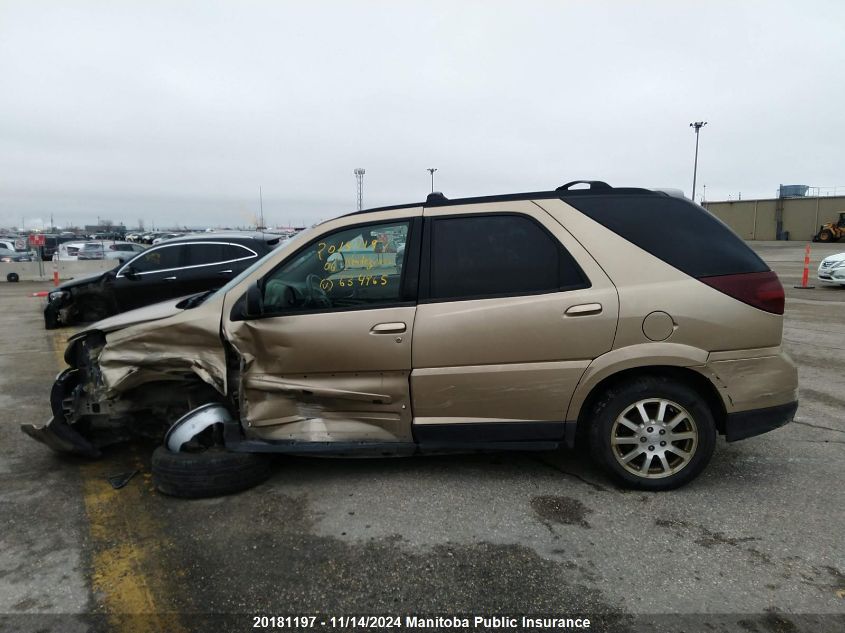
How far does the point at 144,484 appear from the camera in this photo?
3836mm

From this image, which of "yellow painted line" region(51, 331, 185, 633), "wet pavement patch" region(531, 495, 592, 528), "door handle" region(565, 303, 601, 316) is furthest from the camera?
"door handle" region(565, 303, 601, 316)

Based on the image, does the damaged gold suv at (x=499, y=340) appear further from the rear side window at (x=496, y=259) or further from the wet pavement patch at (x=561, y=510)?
the wet pavement patch at (x=561, y=510)

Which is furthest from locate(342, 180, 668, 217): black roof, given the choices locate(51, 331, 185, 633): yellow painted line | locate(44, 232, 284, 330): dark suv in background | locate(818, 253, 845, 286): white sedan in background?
locate(818, 253, 845, 286): white sedan in background

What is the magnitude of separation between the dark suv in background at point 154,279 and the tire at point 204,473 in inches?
269

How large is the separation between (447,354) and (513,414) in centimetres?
55

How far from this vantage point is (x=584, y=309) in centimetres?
341

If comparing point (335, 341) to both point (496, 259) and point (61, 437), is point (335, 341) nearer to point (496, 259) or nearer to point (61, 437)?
point (496, 259)

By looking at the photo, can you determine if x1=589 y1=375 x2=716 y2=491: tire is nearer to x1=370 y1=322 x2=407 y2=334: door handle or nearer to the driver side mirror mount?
x1=370 y1=322 x2=407 y2=334: door handle

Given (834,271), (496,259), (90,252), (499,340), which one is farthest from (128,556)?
(90,252)

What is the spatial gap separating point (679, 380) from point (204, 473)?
9.69 feet

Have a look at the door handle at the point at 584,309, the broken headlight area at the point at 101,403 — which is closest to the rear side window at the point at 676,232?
the door handle at the point at 584,309

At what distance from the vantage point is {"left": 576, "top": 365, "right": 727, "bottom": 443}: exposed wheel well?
3.52m

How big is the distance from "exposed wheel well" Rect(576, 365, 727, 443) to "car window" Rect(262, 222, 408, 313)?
1357mm

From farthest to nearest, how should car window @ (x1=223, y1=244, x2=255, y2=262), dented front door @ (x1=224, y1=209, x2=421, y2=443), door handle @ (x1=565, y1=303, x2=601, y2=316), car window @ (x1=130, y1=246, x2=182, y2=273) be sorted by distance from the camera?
car window @ (x1=223, y1=244, x2=255, y2=262)
car window @ (x1=130, y1=246, x2=182, y2=273)
dented front door @ (x1=224, y1=209, x2=421, y2=443)
door handle @ (x1=565, y1=303, x2=601, y2=316)
